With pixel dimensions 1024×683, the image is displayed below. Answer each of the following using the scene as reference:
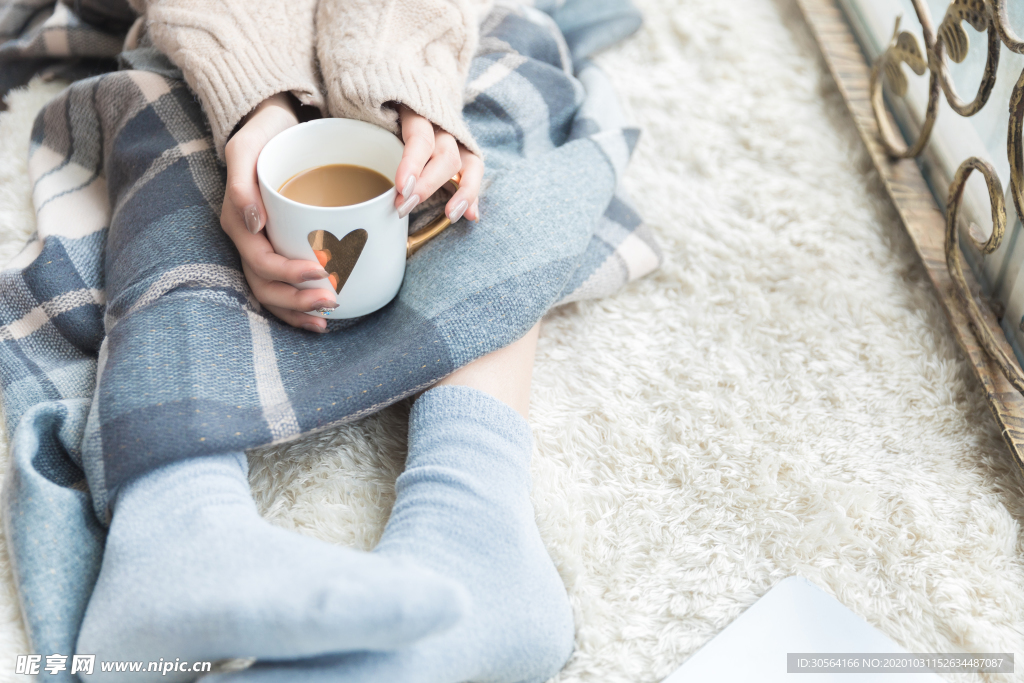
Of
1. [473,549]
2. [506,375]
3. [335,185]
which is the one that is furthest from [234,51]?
[473,549]

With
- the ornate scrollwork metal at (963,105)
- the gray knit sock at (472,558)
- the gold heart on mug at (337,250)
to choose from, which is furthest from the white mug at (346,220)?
the ornate scrollwork metal at (963,105)

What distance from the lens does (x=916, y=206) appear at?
0.80 m

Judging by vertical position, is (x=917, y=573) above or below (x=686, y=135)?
below

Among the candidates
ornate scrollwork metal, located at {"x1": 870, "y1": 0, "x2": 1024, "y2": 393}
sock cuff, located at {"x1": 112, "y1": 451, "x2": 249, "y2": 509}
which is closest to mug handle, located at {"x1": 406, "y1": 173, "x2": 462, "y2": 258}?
sock cuff, located at {"x1": 112, "y1": 451, "x2": 249, "y2": 509}

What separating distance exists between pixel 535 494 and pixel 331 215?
0.87ft

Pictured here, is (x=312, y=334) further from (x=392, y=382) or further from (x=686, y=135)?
(x=686, y=135)

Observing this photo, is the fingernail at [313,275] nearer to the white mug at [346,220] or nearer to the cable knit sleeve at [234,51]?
the white mug at [346,220]

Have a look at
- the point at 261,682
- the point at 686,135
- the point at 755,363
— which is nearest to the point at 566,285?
the point at 755,363

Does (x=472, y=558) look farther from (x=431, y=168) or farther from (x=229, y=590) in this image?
(x=431, y=168)

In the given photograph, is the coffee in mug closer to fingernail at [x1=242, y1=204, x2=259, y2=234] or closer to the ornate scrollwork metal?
fingernail at [x1=242, y1=204, x2=259, y2=234]

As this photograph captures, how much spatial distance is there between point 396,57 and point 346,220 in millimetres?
213

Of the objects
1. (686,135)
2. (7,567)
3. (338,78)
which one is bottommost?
(7,567)

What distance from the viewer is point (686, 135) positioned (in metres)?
0.88

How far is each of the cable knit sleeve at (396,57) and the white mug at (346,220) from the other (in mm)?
55
